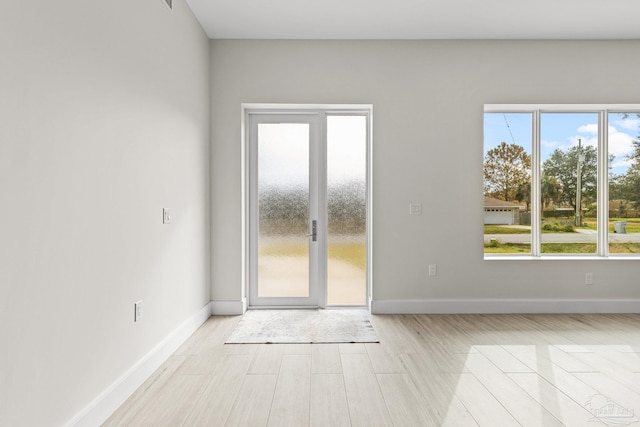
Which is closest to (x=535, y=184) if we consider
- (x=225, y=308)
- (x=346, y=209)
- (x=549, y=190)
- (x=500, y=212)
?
(x=549, y=190)

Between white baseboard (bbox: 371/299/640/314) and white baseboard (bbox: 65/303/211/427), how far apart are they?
201 cm

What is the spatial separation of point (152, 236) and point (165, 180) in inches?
18.6

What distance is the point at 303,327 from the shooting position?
3758 millimetres

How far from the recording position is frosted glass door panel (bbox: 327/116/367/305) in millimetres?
4469

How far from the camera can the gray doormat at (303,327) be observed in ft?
11.2

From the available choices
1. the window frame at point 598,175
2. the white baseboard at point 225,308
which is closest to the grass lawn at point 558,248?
the window frame at point 598,175

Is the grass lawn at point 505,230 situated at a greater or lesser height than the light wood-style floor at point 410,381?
greater

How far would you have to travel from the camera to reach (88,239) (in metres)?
1.99

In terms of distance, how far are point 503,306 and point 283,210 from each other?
2.62 m

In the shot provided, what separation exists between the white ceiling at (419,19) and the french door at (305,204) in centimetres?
92

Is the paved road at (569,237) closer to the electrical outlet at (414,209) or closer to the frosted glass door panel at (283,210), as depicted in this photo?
the electrical outlet at (414,209)

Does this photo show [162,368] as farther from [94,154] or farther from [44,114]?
[44,114]

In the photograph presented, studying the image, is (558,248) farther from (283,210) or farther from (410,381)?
(283,210)

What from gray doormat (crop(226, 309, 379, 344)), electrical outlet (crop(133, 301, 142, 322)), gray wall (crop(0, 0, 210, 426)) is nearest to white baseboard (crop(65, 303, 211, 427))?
gray wall (crop(0, 0, 210, 426))
